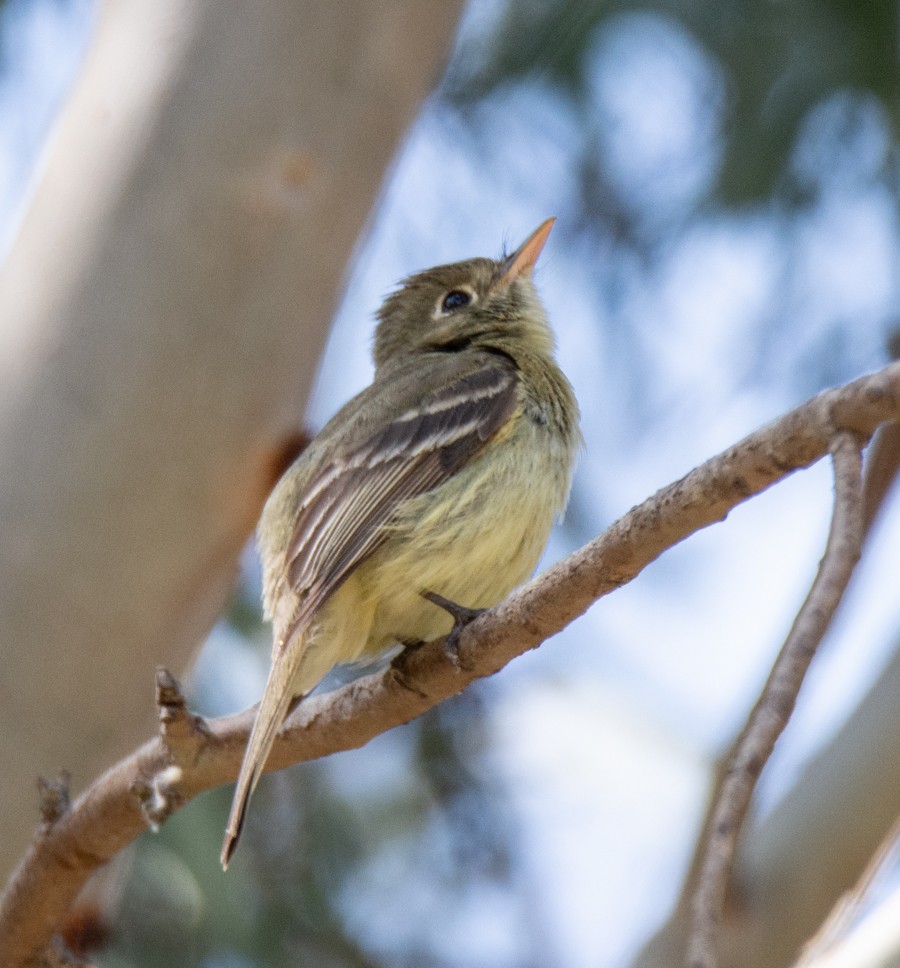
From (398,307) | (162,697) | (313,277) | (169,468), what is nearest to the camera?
(162,697)

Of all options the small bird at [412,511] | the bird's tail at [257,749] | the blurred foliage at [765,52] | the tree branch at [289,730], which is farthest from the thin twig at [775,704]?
the blurred foliage at [765,52]

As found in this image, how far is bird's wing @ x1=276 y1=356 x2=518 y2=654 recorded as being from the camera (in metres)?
3.78

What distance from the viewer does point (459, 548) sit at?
12.8 ft

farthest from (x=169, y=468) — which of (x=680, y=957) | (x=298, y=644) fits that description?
(x=680, y=957)

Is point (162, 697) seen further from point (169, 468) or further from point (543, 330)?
point (543, 330)

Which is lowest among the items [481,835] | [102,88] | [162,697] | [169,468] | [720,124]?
[481,835]

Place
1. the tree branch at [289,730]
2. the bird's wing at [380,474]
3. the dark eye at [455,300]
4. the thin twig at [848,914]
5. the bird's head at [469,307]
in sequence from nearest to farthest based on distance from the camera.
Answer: the tree branch at [289,730] < the thin twig at [848,914] < the bird's wing at [380,474] < the bird's head at [469,307] < the dark eye at [455,300]

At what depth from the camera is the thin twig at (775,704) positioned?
2062 millimetres

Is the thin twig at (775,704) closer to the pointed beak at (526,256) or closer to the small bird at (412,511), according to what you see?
the small bird at (412,511)

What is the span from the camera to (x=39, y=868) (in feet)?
11.5

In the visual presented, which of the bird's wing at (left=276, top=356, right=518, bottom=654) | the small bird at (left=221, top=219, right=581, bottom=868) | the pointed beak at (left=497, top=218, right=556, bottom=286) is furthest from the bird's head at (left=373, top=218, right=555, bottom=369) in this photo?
the bird's wing at (left=276, top=356, right=518, bottom=654)

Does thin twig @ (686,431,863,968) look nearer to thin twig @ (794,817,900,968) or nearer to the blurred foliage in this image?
thin twig @ (794,817,900,968)

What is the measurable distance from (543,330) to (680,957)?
208 centimetres

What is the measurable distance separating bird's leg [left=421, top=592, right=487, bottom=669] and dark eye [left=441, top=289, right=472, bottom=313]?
5.47ft
